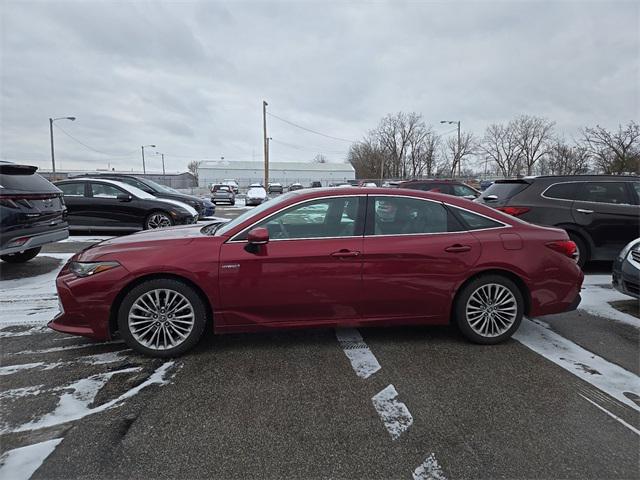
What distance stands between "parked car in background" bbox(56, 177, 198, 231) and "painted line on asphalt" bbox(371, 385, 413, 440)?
8623 millimetres

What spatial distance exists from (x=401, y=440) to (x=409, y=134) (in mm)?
68978

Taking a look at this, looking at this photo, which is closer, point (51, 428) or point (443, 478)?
point (443, 478)

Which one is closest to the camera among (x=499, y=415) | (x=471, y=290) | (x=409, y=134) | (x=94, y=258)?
(x=499, y=415)

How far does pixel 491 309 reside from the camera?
143 inches

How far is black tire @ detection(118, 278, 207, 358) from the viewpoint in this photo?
3277 mm

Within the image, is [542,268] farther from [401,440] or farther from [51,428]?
[51,428]

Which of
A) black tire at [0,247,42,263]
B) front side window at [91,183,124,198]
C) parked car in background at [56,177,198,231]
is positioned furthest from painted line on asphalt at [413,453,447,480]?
front side window at [91,183,124,198]

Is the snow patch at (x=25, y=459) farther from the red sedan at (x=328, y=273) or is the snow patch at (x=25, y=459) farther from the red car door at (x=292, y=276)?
the red car door at (x=292, y=276)

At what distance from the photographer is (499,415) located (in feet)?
8.53

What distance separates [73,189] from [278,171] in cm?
7835

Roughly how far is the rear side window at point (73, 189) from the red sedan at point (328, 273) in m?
7.89

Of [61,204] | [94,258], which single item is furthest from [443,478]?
[61,204]

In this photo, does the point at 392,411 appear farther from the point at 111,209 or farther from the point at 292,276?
the point at 111,209

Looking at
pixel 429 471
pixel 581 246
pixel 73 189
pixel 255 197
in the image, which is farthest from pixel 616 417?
pixel 255 197
